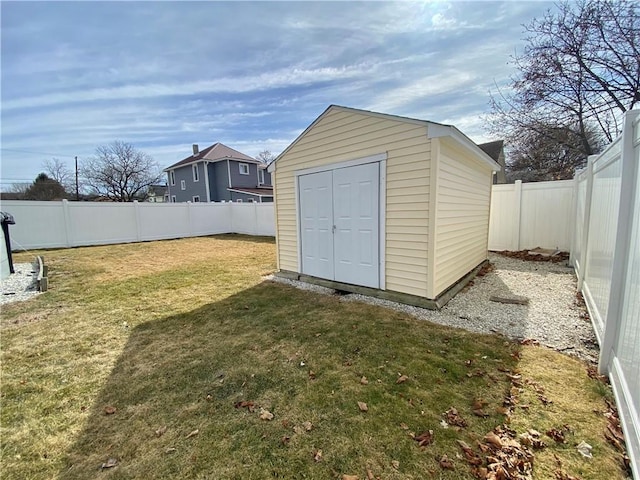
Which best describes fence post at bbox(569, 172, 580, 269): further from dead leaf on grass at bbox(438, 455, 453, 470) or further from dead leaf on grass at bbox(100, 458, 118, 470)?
dead leaf on grass at bbox(100, 458, 118, 470)

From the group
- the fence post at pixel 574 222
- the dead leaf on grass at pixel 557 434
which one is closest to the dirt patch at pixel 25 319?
the dead leaf on grass at pixel 557 434

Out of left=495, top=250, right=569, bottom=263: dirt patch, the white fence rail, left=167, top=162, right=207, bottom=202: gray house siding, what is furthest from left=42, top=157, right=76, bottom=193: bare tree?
left=495, top=250, right=569, bottom=263: dirt patch

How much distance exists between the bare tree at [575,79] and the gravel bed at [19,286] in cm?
1627

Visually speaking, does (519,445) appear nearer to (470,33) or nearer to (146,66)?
(470,33)

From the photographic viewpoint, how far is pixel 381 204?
4.67 meters

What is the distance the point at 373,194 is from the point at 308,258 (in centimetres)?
213

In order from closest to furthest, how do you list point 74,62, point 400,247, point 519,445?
point 519,445 < point 400,247 < point 74,62

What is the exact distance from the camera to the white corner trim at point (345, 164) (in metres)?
4.60

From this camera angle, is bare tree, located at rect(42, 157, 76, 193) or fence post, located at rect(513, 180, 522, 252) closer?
fence post, located at rect(513, 180, 522, 252)

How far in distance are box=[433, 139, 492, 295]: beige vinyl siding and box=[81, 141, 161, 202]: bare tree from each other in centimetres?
3262

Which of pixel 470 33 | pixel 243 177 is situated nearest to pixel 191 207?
pixel 243 177

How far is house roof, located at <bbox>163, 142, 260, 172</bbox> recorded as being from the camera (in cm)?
2334

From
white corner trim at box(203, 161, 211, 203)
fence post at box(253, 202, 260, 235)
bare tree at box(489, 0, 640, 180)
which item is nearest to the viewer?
bare tree at box(489, 0, 640, 180)

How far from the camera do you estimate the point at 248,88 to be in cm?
1037
